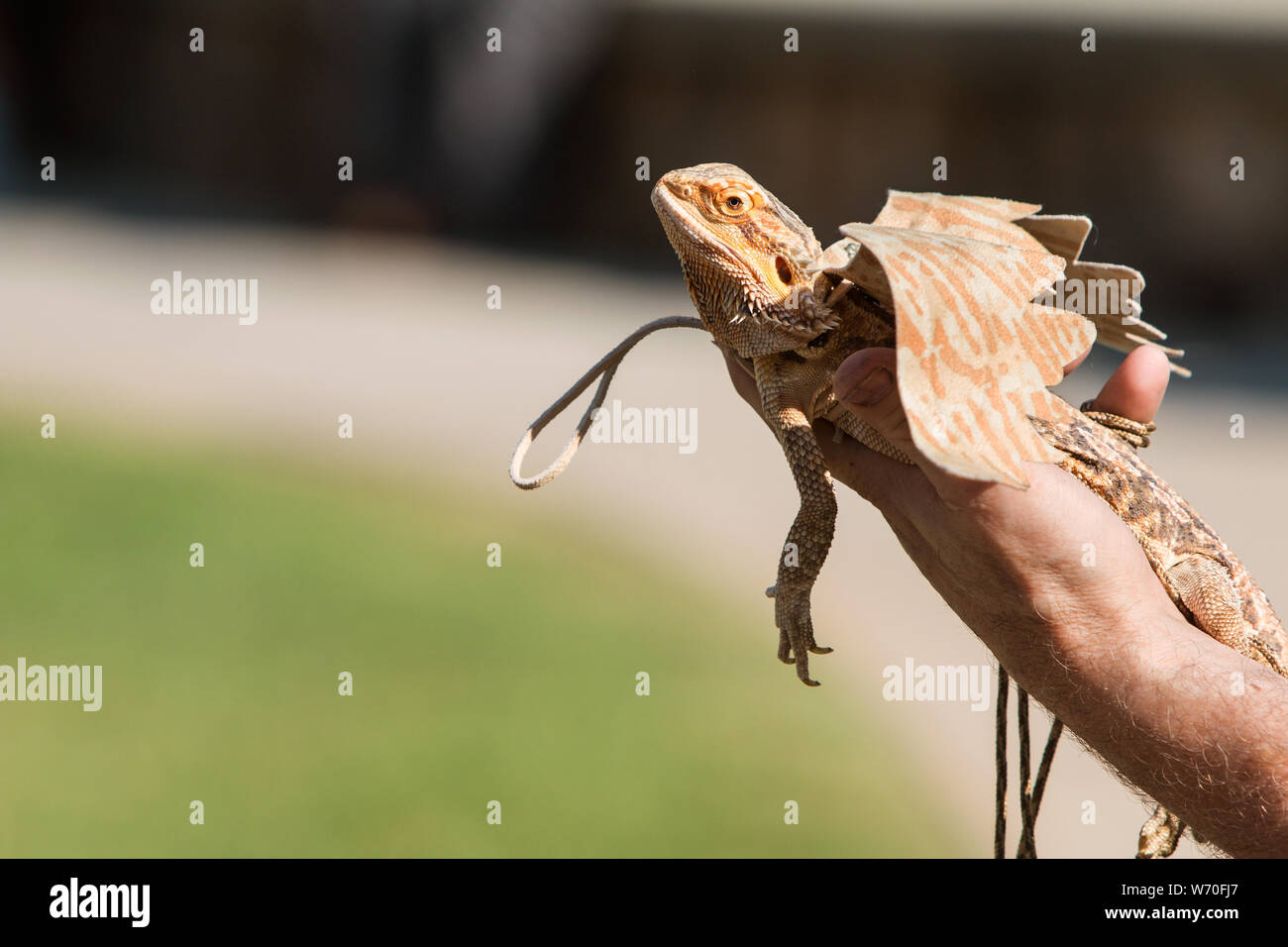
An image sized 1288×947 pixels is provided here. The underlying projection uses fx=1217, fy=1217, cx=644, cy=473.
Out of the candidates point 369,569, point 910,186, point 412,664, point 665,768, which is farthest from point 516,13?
point 665,768

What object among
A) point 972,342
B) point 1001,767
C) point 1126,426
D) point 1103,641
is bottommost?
point 1001,767

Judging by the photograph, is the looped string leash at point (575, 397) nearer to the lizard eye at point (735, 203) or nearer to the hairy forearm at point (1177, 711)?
the lizard eye at point (735, 203)

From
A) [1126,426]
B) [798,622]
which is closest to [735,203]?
[798,622]

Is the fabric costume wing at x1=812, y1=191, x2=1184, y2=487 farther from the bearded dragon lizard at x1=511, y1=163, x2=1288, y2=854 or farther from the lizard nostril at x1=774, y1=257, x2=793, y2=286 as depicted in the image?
the lizard nostril at x1=774, y1=257, x2=793, y2=286

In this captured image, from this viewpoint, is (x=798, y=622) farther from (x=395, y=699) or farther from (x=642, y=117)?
(x=642, y=117)

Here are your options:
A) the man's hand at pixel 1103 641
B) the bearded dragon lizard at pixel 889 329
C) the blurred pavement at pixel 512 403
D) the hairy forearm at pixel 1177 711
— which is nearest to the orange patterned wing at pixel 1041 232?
the bearded dragon lizard at pixel 889 329

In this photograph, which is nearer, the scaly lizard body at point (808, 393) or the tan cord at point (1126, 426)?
the scaly lizard body at point (808, 393)

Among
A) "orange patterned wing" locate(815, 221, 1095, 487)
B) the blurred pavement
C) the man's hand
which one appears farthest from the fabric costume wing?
the blurred pavement
